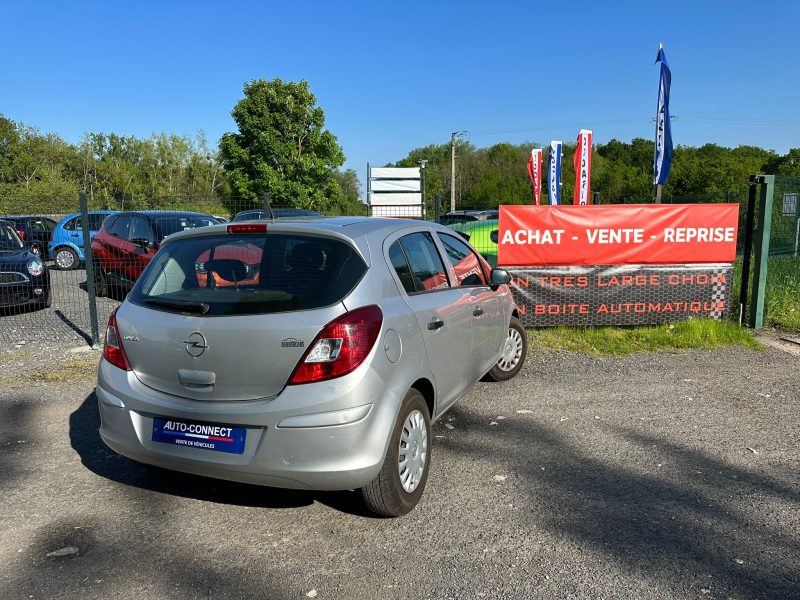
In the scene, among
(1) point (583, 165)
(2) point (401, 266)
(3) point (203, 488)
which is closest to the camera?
(2) point (401, 266)

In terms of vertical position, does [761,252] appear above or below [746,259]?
above

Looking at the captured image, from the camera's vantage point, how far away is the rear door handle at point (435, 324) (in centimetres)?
367

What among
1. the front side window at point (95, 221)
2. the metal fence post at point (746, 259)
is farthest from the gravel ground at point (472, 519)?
the front side window at point (95, 221)

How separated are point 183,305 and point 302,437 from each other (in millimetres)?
992

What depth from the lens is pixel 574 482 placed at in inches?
148

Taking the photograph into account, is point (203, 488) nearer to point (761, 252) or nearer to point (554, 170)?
point (761, 252)

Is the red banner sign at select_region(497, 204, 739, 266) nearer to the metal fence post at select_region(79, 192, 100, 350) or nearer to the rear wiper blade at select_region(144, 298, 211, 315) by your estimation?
the metal fence post at select_region(79, 192, 100, 350)

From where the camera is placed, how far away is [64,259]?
16953 millimetres

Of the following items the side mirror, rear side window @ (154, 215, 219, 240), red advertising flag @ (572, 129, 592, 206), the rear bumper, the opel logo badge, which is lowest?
the rear bumper

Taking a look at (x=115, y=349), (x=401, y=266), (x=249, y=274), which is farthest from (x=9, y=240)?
(x=401, y=266)

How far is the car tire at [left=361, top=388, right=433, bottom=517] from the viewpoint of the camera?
3.13 m

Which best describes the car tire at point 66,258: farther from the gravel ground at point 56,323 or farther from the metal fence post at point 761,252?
the metal fence post at point 761,252

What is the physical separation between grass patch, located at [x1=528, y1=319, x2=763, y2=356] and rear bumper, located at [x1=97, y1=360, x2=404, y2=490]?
4885 mm

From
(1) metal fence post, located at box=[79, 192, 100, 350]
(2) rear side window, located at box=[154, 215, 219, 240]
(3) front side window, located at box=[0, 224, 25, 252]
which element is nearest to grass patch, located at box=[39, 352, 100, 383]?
(1) metal fence post, located at box=[79, 192, 100, 350]
